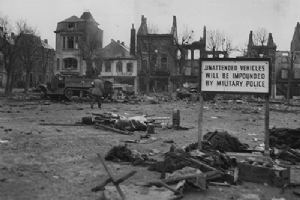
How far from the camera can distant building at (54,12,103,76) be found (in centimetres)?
7306

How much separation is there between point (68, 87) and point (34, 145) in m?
27.8

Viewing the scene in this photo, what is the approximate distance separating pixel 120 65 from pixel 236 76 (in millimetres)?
62985

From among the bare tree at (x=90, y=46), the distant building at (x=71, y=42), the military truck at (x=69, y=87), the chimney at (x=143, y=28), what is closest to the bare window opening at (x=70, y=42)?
the distant building at (x=71, y=42)

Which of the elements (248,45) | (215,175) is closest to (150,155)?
(215,175)

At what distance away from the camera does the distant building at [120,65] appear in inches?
2790

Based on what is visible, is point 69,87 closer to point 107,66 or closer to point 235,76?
point 235,76

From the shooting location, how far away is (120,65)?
71125mm

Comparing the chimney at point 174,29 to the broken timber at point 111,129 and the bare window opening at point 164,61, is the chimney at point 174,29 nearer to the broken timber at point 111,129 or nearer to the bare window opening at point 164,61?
the bare window opening at point 164,61

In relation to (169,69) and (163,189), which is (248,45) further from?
(163,189)

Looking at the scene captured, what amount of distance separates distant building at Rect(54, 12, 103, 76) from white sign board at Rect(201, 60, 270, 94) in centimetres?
6468

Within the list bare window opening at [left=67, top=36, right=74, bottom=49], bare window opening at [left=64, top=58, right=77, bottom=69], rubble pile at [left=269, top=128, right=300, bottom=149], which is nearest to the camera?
rubble pile at [left=269, top=128, right=300, bottom=149]

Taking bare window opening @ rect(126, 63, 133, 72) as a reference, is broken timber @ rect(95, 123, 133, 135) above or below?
below

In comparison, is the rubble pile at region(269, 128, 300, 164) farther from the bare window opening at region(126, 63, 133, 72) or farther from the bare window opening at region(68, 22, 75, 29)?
the bare window opening at region(68, 22, 75, 29)

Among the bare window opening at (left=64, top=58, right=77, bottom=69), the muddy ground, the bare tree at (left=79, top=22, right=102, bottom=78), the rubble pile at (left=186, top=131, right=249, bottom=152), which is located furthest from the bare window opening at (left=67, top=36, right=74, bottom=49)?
the rubble pile at (left=186, top=131, right=249, bottom=152)
